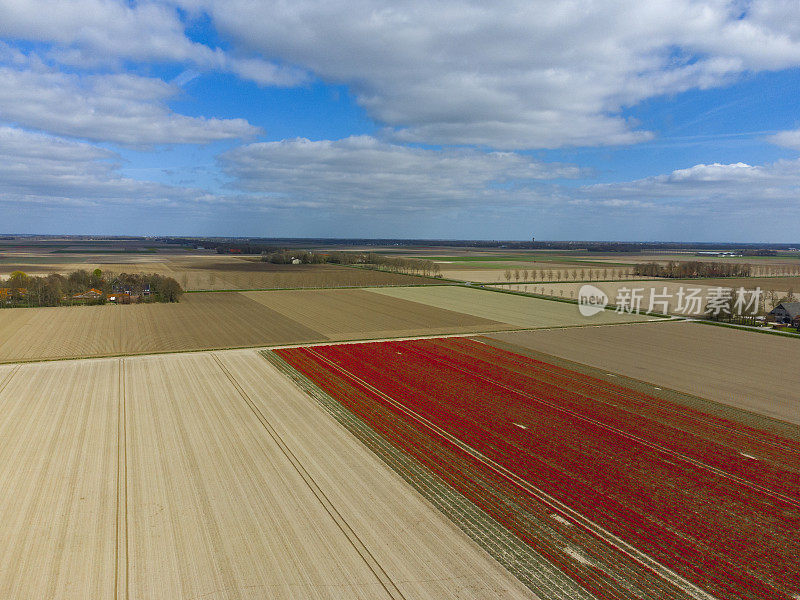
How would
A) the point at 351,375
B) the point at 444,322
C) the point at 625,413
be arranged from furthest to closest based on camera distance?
the point at 444,322, the point at 351,375, the point at 625,413

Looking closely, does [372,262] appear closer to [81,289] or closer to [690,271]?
[81,289]

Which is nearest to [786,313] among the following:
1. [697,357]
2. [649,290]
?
[697,357]

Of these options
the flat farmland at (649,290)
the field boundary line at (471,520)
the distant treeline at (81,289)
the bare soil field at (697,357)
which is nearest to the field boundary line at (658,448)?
the bare soil field at (697,357)

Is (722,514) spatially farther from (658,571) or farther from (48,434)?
(48,434)

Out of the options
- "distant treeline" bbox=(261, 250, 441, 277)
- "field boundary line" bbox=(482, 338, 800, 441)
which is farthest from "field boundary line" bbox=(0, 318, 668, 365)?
"distant treeline" bbox=(261, 250, 441, 277)

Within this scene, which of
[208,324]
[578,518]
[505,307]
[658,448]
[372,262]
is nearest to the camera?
[578,518]

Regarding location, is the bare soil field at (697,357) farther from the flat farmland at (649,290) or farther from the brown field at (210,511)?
the brown field at (210,511)

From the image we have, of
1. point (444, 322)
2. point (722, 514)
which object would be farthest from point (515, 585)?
point (444, 322)
